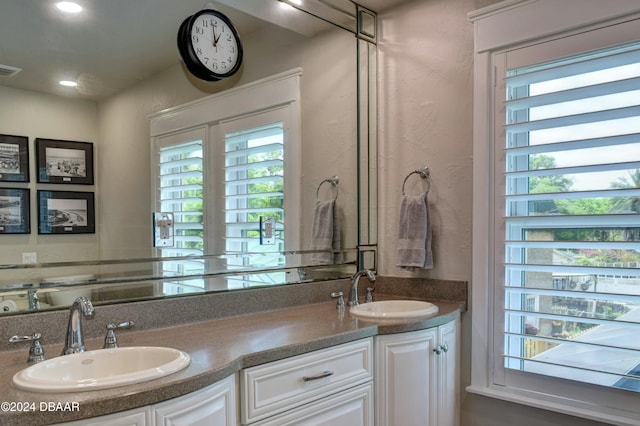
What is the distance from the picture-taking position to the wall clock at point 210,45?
199 centimetres

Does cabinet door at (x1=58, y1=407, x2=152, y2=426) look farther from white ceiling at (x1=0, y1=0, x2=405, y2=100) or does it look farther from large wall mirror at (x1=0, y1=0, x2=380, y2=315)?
white ceiling at (x1=0, y1=0, x2=405, y2=100)

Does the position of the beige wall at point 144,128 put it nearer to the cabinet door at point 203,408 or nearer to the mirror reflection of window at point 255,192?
the mirror reflection of window at point 255,192

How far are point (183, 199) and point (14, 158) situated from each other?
0.65m

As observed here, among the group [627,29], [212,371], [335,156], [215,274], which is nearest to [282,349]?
[212,371]

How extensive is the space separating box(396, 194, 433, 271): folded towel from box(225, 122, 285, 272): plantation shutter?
2.05 feet

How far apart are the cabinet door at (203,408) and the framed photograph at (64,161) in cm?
92

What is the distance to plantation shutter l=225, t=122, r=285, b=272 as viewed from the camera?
2246 mm

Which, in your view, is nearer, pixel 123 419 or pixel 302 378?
pixel 123 419

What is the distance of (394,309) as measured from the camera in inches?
94.7

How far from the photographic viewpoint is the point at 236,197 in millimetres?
2281

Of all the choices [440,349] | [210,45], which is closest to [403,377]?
[440,349]

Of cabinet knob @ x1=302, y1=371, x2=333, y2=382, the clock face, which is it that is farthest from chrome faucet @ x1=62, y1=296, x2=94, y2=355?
the clock face

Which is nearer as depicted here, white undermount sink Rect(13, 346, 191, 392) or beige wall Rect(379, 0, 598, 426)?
white undermount sink Rect(13, 346, 191, 392)

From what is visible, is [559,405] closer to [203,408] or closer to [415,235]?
[415,235]
